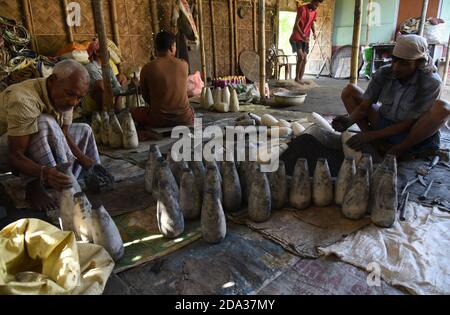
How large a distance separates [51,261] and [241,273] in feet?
2.66

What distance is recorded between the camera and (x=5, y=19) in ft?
17.1

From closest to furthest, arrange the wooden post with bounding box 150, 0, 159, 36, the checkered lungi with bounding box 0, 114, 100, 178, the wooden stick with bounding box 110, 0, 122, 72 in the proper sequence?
the checkered lungi with bounding box 0, 114, 100, 178
the wooden stick with bounding box 110, 0, 122, 72
the wooden post with bounding box 150, 0, 159, 36

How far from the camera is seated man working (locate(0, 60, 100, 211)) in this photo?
75.0 inches

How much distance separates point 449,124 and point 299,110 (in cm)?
194

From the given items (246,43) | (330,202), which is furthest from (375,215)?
(246,43)

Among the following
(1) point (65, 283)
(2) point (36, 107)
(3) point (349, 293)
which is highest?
(2) point (36, 107)

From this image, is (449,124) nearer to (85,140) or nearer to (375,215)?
(375,215)

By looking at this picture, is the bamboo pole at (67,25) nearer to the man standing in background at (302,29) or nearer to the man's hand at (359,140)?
the man standing in background at (302,29)

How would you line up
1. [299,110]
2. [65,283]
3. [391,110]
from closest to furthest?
1. [65,283]
2. [391,110]
3. [299,110]

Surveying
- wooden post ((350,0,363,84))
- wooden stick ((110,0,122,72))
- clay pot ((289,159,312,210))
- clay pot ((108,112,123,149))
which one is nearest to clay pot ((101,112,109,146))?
clay pot ((108,112,123,149))

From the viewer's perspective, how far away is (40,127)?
79.6 inches

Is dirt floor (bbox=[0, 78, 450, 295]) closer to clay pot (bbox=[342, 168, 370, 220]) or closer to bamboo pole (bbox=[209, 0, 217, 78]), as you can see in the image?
clay pot (bbox=[342, 168, 370, 220])

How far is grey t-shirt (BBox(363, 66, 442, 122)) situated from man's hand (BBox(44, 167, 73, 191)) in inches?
96.7

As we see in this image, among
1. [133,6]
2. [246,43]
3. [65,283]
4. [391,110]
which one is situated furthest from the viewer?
[246,43]
